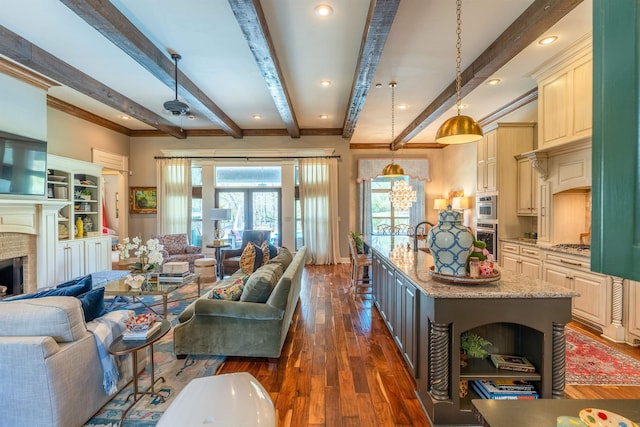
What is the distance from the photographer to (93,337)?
6.52 feet

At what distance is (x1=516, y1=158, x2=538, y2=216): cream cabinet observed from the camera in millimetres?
4688

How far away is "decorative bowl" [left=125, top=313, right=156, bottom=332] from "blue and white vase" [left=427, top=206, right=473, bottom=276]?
2103mm

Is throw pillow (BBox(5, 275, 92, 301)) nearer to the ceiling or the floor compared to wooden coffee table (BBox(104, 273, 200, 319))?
nearer to the ceiling

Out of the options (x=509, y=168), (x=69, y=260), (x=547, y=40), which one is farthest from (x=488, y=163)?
(x=69, y=260)

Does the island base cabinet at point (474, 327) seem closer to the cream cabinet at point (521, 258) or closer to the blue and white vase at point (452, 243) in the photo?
the blue and white vase at point (452, 243)

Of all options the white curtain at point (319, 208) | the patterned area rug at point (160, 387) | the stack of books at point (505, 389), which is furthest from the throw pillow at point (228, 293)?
the white curtain at point (319, 208)

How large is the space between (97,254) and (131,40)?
448cm

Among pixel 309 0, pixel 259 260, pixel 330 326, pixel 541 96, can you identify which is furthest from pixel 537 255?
pixel 309 0

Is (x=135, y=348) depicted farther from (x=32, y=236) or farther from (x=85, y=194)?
(x=85, y=194)

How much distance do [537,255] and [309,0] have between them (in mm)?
4223

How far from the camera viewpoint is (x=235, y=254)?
6078 millimetres

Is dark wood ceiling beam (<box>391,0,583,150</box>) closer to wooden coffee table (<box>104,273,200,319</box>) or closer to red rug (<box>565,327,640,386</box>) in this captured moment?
red rug (<box>565,327,640,386</box>)

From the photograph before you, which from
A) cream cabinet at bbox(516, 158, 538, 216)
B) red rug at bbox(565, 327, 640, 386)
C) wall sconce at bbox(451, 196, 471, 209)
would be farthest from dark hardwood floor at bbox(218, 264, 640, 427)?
wall sconce at bbox(451, 196, 471, 209)

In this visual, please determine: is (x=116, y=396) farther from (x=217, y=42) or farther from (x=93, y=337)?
(x=217, y=42)
